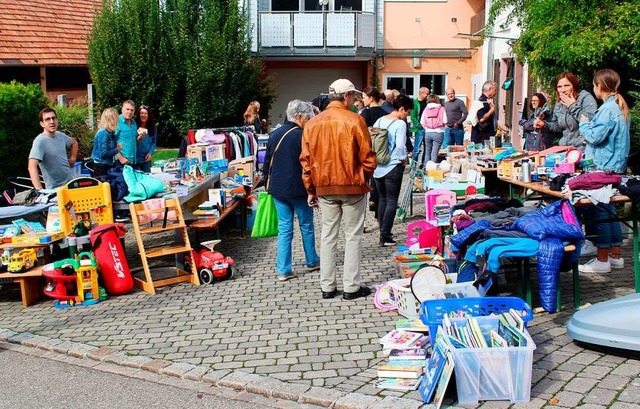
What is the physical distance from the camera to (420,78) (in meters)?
26.1

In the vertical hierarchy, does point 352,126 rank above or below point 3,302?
above

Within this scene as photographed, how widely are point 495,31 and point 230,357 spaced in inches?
689

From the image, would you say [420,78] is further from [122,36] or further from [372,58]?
[122,36]

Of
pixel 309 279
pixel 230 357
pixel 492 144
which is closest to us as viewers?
pixel 230 357

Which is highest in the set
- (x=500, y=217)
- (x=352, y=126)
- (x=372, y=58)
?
(x=372, y=58)

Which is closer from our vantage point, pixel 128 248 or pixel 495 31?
pixel 128 248

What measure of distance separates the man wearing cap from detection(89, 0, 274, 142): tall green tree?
15198 mm

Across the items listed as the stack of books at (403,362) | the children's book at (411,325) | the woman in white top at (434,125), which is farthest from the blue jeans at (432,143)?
the stack of books at (403,362)

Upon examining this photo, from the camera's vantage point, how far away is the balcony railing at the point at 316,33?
25.0 meters

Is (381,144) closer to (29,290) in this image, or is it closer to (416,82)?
(29,290)

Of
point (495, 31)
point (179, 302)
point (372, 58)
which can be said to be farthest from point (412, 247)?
point (372, 58)

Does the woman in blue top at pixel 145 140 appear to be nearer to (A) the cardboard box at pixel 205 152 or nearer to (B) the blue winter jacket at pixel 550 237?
(A) the cardboard box at pixel 205 152

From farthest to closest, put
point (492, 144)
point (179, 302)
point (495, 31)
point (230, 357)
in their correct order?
1. point (495, 31)
2. point (492, 144)
3. point (179, 302)
4. point (230, 357)

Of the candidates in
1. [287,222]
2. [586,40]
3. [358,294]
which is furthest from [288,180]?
[586,40]
